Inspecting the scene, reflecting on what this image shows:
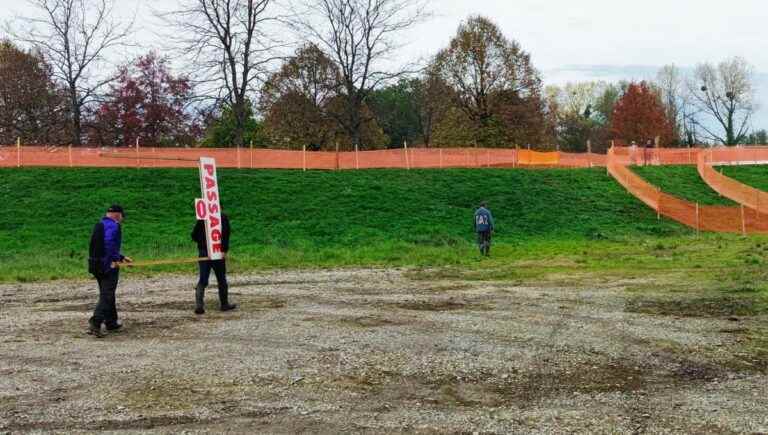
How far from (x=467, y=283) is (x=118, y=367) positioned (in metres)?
8.48

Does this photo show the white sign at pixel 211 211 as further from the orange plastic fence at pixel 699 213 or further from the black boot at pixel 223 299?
the orange plastic fence at pixel 699 213

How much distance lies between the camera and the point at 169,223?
24844 millimetres

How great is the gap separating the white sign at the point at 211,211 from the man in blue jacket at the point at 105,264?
54.2 inches

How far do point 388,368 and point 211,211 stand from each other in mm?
4688

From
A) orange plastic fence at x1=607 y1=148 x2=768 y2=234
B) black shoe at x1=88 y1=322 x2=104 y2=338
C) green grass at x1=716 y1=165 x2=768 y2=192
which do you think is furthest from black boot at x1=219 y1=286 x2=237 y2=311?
green grass at x1=716 y1=165 x2=768 y2=192

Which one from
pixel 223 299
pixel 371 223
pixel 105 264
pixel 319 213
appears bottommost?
pixel 223 299

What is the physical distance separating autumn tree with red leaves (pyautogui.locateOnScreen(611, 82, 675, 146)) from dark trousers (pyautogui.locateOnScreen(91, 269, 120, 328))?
67.4m

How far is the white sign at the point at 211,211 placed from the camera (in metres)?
10.7

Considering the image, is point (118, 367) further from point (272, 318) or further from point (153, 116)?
point (153, 116)

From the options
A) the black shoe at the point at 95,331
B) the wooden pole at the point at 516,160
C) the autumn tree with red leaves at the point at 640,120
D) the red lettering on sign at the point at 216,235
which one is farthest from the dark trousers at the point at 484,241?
the autumn tree with red leaves at the point at 640,120

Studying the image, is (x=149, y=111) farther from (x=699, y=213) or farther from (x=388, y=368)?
(x=388, y=368)

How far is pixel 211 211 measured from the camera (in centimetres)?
1079

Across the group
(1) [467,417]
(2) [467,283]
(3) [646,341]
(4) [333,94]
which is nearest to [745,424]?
(1) [467,417]

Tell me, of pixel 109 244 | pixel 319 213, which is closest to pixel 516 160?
pixel 319 213
